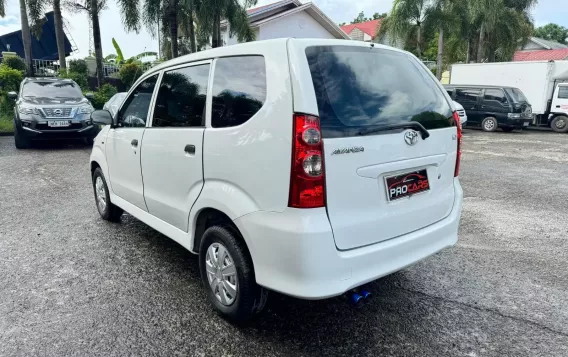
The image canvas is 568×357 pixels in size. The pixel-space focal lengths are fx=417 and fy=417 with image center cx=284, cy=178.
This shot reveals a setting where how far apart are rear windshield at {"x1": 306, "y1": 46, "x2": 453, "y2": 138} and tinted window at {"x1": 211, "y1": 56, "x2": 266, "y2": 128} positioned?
35 centimetres

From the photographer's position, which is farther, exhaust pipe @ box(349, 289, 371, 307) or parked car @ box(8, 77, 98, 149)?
parked car @ box(8, 77, 98, 149)

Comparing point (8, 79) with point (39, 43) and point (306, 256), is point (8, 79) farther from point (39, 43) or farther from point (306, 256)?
point (306, 256)

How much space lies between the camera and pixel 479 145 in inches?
500

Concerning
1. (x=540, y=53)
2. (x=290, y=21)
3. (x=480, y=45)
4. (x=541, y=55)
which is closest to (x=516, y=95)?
(x=480, y=45)

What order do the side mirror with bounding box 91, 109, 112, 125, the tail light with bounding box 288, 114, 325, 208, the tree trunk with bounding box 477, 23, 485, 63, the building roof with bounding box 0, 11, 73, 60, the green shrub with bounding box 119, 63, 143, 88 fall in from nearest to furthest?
the tail light with bounding box 288, 114, 325, 208, the side mirror with bounding box 91, 109, 112, 125, the green shrub with bounding box 119, 63, 143, 88, the tree trunk with bounding box 477, 23, 485, 63, the building roof with bounding box 0, 11, 73, 60

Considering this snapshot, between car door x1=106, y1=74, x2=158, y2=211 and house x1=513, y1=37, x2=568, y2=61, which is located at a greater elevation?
house x1=513, y1=37, x2=568, y2=61

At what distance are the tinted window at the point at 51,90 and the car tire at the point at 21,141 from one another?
959 millimetres

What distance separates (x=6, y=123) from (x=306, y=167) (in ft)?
47.3

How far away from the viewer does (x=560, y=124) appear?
1727 cm

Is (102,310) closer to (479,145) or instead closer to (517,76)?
(479,145)

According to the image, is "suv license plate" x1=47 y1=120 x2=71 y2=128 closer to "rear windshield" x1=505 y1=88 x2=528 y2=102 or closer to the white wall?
"rear windshield" x1=505 y1=88 x2=528 y2=102

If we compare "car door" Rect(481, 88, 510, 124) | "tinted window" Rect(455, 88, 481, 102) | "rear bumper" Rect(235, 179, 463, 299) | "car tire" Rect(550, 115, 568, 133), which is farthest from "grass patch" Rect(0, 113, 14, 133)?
"car tire" Rect(550, 115, 568, 133)

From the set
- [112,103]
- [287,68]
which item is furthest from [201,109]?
[112,103]

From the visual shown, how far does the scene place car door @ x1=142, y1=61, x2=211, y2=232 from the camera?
9.54 ft
